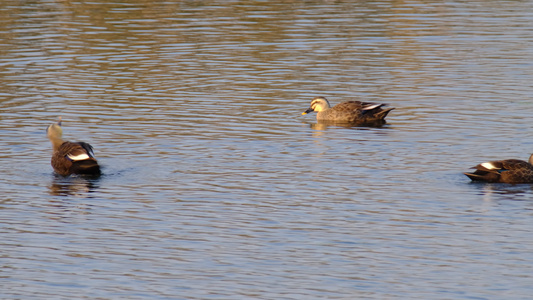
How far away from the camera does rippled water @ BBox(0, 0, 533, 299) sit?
12016 millimetres

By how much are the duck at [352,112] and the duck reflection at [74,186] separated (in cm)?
716

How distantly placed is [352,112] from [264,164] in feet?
16.9

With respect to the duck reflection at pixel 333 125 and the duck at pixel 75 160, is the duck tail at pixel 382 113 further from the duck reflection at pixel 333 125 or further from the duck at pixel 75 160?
the duck at pixel 75 160

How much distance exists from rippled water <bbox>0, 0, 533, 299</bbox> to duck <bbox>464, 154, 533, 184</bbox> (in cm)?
18

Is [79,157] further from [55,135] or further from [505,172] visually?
[505,172]

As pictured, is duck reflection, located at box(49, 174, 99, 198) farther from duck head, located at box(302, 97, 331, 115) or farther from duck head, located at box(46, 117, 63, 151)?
duck head, located at box(302, 97, 331, 115)

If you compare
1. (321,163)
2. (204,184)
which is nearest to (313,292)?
(204,184)

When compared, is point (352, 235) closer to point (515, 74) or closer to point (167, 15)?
point (515, 74)

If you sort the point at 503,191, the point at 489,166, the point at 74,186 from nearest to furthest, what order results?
the point at 503,191
the point at 489,166
the point at 74,186

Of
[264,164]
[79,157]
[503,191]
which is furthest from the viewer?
[264,164]

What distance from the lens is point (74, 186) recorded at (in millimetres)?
16578

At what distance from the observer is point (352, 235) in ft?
44.2

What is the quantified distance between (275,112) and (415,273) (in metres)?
11.7

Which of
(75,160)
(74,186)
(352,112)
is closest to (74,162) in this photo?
(75,160)
